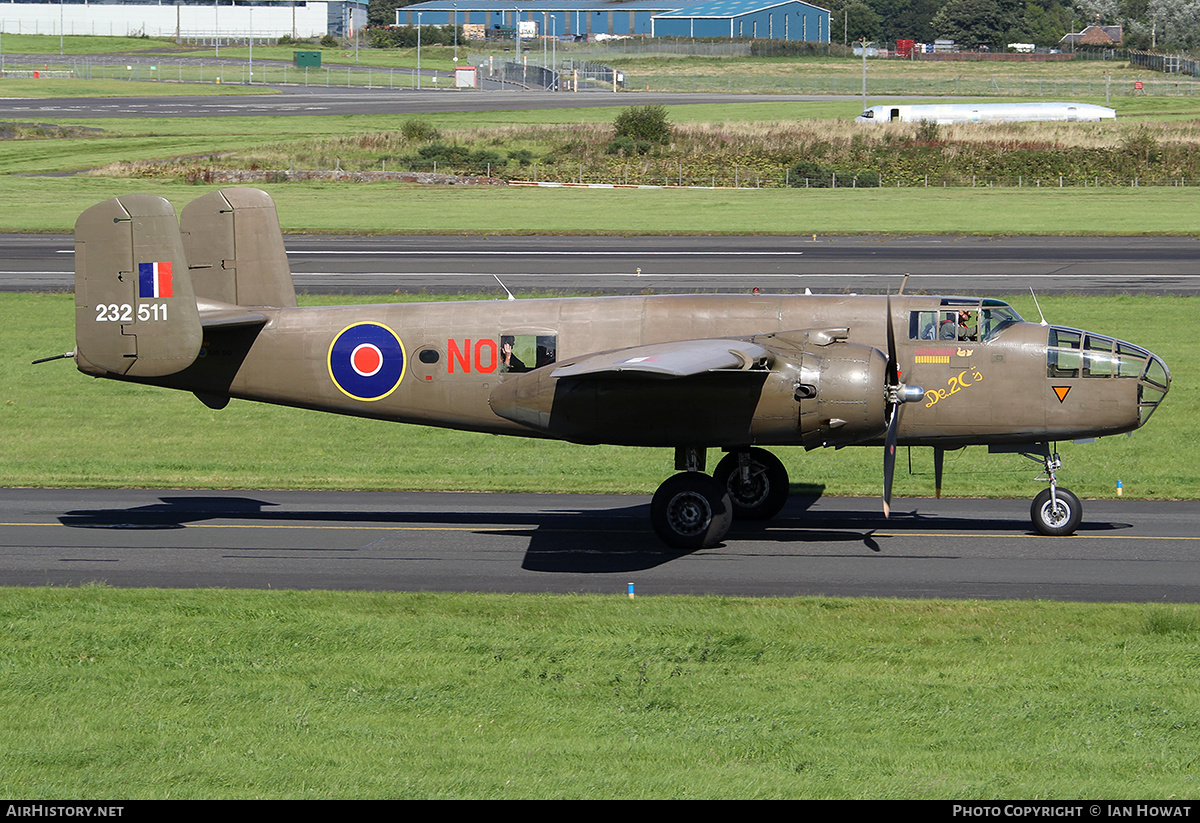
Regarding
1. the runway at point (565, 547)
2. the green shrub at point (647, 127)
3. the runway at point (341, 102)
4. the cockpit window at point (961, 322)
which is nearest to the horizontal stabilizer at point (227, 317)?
the runway at point (565, 547)

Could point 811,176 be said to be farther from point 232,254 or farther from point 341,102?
point 232,254

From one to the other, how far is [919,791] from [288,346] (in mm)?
14874

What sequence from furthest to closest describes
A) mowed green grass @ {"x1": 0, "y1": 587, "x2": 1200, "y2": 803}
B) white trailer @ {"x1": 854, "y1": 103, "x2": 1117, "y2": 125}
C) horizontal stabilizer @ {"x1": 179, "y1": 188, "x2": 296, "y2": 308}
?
1. white trailer @ {"x1": 854, "y1": 103, "x2": 1117, "y2": 125}
2. horizontal stabilizer @ {"x1": 179, "y1": 188, "x2": 296, "y2": 308}
3. mowed green grass @ {"x1": 0, "y1": 587, "x2": 1200, "y2": 803}

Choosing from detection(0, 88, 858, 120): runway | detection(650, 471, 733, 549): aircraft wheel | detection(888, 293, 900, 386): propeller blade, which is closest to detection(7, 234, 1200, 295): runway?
detection(888, 293, 900, 386): propeller blade

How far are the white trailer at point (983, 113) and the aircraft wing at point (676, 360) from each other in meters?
88.1

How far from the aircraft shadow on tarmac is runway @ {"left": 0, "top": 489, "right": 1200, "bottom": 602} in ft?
0.17

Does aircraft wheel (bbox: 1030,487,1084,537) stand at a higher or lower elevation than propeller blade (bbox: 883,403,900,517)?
lower

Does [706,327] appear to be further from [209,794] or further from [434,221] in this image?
[434,221]

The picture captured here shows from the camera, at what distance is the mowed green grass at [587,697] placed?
10.9 meters

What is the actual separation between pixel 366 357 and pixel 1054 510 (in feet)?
40.6

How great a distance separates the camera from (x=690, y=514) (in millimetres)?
20281

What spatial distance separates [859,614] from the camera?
16.5 metres

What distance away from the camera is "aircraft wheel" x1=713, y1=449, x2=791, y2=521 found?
22406mm

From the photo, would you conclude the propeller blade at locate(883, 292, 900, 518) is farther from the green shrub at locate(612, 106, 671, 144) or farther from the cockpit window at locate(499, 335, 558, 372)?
the green shrub at locate(612, 106, 671, 144)
